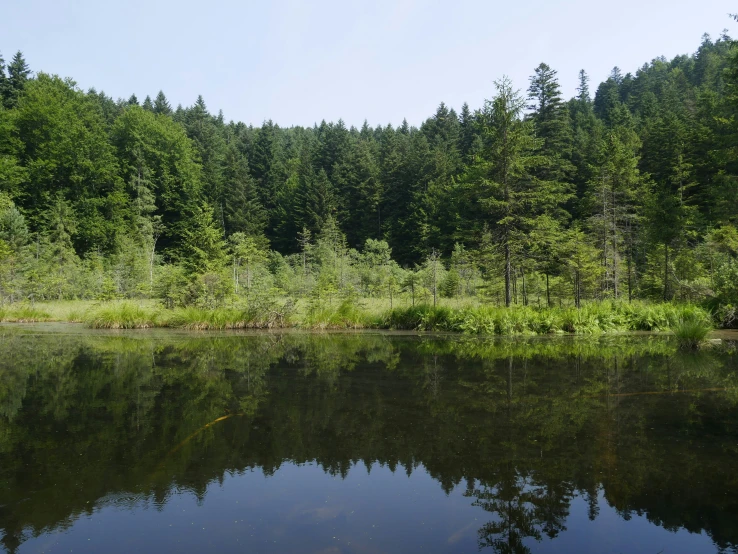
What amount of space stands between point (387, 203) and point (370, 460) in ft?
185

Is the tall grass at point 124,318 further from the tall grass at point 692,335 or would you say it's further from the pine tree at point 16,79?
the pine tree at point 16,79

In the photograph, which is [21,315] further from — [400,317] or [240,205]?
[240,205]

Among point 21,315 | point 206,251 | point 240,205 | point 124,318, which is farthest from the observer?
point 240,205

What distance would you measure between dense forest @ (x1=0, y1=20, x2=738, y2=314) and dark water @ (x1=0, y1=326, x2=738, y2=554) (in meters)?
10.9

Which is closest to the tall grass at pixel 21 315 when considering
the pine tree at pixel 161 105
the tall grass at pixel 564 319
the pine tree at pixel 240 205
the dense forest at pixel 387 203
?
the dense forest at pixel 387 203

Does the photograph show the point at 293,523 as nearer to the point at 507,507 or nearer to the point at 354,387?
the point at 507,507

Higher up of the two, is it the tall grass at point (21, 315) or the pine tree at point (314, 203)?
the pine tree at point (314, 203)

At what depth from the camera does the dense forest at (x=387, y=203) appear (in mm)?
21547

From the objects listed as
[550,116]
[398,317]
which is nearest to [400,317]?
[398,317]

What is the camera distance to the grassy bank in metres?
18.4

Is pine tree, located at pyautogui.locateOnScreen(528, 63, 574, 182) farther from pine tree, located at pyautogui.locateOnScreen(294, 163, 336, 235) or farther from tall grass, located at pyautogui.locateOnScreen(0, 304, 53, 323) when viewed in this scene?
tall grass, located at pyautogui.locateOnScreen(0, 304, 53, 323)

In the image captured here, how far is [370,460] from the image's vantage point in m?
5.79

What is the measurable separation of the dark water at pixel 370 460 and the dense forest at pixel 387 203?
35.7ft

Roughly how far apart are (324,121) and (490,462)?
10034 centimetres
